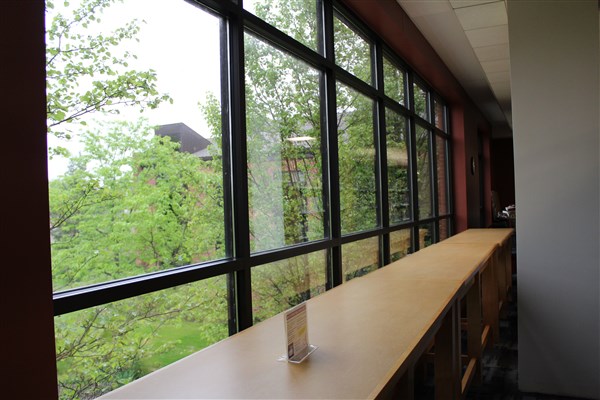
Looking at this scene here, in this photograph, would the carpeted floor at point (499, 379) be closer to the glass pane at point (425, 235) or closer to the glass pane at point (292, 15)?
the glass pane at point (425, 235)

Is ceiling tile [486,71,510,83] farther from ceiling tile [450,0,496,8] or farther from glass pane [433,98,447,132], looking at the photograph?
ceiling tile [450,0,496,8]

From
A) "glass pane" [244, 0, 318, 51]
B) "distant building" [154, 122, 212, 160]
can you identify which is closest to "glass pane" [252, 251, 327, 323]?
"distant building" [154, 122, 212, 160]

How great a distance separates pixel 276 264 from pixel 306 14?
1.87 meters

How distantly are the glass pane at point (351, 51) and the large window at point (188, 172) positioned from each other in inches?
1.1

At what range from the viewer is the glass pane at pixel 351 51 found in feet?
13.6

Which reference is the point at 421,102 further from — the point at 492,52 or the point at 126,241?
the point at 126,241

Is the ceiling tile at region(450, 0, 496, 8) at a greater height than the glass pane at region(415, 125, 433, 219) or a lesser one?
greater

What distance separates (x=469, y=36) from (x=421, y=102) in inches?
55.5

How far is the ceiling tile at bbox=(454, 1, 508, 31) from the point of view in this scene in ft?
15.8

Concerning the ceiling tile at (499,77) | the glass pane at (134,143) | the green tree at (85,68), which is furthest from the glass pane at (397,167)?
the green tree at (85,68)

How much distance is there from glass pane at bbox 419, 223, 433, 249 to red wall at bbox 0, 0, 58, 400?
5.65m

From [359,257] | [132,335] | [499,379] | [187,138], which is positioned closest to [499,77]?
[359,257]

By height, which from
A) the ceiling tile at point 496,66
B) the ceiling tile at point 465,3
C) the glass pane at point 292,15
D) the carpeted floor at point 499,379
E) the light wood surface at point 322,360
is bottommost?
the carpeted floor at point 499,379

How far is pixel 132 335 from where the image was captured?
2008 millimetres
